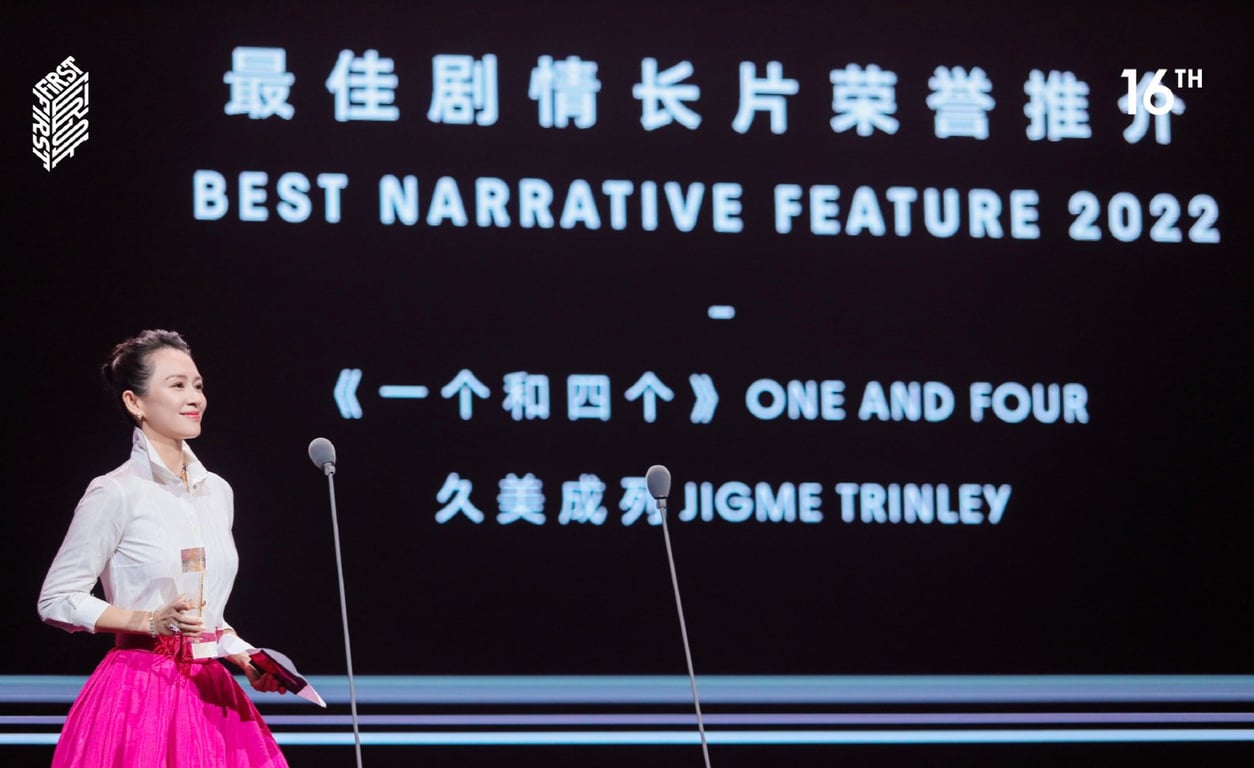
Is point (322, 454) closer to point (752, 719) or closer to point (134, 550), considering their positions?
point (134, 550)

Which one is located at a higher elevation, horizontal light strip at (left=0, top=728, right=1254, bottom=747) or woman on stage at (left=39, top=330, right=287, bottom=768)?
woman on stage at (left=39, top=330, right=287, bottom=768)

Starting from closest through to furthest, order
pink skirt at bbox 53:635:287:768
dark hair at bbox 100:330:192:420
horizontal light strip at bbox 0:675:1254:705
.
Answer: pink skirt at bbox 53:635:287:768, dark hair at bbox 100:330:192:420, horizontal light strip at bbox 0:675:1254:705

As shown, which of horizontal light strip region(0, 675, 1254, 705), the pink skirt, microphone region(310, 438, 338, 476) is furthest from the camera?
horizontal light strip region(0, 675, 1254, 705)

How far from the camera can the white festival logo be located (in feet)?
14.8

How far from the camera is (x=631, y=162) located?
15.5 feet

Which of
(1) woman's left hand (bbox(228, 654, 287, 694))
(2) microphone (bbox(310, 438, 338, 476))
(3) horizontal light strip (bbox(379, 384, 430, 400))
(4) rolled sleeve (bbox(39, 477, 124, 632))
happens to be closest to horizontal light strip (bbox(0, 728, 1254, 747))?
(3) horizontal light strip (bbox(379, 384, 430, 400))

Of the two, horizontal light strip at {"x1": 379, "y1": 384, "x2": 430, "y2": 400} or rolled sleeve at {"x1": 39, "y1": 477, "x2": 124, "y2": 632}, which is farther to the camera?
horizontal light strip at {"x1": 379, "y1": 384, "x2": 430, "y2": 400}

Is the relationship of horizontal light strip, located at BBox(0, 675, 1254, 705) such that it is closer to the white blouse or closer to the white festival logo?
the white festival logo

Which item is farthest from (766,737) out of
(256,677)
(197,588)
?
(197,588)

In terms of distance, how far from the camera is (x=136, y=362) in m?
2.97

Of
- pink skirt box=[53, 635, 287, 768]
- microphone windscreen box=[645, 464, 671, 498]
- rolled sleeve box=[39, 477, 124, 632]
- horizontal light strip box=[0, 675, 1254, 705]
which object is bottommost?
horizontal light strip box=[0, 675, 1254, 705]

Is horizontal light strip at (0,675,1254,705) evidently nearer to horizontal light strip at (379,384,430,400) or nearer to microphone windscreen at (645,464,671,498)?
horizontal light strip at (379,384,430,400)

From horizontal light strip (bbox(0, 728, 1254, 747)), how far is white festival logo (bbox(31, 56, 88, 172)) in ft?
5.15

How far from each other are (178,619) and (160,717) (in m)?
0.17
